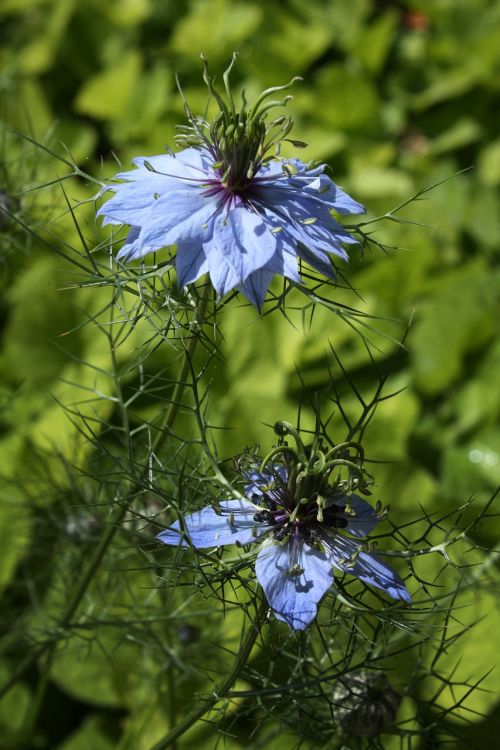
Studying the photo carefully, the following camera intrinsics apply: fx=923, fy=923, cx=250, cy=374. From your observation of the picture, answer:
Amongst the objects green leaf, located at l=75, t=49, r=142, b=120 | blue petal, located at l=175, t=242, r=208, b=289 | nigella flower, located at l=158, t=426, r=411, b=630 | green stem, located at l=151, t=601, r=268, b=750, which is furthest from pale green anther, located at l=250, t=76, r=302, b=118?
green leaf, located at l=75, t=49, r=142, b=120

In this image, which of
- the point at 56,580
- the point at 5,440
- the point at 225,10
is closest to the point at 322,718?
the point at 56,580

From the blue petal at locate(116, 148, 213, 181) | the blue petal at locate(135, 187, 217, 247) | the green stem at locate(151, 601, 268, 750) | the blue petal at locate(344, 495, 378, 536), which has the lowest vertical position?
the green stem at locate(151, 601, 268, 750)

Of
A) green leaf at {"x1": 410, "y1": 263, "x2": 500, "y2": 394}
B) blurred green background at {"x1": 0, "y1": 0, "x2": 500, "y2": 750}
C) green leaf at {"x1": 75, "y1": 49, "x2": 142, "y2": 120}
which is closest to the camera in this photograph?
blurred green background at {"x1": 0, "y1": 0, "x2": 500, "y2": 750}

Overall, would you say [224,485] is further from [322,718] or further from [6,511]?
[6,511]

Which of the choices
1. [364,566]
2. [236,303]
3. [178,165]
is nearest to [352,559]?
[364,566]

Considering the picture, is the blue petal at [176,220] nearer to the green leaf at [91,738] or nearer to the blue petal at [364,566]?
the blue petal at [364,566]

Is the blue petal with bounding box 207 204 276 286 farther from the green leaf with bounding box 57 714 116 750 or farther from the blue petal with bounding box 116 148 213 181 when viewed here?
the green leaf with bounding box 57 714 116 750

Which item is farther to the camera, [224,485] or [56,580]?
[56,580]
